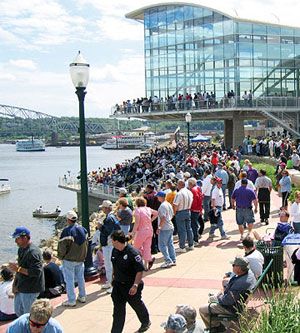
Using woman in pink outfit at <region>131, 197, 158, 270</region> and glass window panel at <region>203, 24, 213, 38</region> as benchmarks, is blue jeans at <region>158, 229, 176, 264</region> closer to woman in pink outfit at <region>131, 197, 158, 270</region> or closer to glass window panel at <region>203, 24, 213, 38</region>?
woman in pink outfit at <region>131, 197, 158, 270</region>


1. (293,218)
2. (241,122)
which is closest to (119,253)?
(293,218)

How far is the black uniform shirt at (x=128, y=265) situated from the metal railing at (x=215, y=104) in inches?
1302

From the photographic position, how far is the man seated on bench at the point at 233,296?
274 inches

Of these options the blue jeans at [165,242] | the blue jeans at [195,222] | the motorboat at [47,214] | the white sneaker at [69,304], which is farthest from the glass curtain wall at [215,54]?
the white sneaker at [69,304]

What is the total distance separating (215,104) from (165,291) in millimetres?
32128

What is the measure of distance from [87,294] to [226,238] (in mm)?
4806

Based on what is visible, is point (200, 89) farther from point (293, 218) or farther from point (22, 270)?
point (22, 270)

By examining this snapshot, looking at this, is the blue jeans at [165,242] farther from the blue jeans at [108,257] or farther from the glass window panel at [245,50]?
the glass window panel at [245,50]

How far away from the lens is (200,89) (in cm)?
4294

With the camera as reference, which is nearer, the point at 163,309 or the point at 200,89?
the point at 163,309

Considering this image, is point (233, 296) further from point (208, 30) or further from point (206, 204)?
point (208, 30)

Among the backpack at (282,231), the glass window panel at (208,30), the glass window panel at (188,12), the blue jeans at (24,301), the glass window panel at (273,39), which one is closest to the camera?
the blue jeans at (24,301)

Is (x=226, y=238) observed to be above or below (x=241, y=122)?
below

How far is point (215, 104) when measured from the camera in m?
40.7
